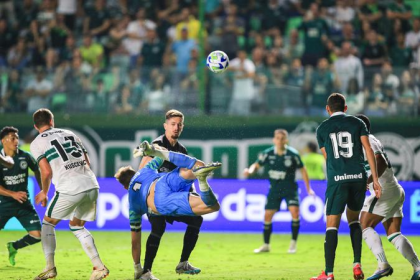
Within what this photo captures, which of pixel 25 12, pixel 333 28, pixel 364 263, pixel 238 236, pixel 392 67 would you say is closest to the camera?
pixel 364 263

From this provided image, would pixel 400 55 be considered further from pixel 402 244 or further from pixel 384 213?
pixel 402 244

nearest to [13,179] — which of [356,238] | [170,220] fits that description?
[170,220]

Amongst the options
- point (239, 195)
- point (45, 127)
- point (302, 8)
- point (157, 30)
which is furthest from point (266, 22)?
point (45, 127)

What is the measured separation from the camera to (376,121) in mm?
18844

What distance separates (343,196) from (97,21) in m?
13.8

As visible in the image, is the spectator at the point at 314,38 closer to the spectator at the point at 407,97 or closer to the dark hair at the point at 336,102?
the spectator at the point at 407,97

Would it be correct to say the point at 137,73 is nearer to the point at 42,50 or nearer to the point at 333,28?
the point at 42,50

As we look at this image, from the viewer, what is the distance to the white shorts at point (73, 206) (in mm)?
9531

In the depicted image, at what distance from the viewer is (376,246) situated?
9.43 metres

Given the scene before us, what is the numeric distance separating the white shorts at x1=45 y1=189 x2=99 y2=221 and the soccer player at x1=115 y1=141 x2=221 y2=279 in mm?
497

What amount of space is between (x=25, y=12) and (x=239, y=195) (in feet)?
29.4

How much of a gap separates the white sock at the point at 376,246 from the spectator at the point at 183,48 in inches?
407

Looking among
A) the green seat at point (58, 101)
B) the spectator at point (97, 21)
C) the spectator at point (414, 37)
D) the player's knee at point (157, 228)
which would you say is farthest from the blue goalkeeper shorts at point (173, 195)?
the spectator at point (97, 21)

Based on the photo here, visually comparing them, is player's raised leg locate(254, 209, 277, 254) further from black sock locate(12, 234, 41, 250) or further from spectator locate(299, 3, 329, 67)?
spectator locate(299, 3, 329, 67)
